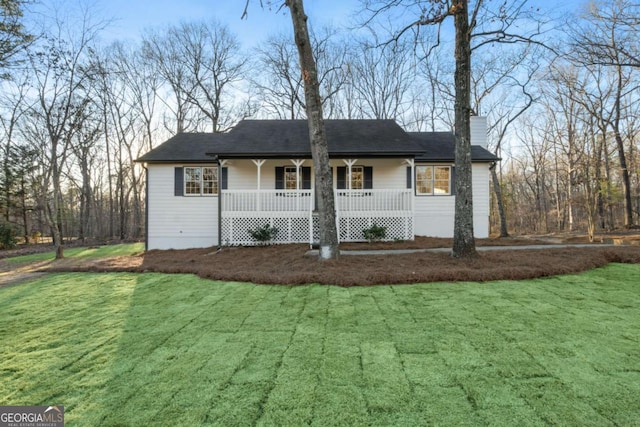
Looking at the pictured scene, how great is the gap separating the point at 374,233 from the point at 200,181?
7416 millimetres

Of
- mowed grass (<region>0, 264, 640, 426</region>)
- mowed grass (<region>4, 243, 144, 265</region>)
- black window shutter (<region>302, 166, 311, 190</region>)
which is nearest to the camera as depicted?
mowed grass (<region>0, 264, 640, 426</region>)

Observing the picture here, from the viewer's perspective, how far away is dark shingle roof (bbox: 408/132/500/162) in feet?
40.9

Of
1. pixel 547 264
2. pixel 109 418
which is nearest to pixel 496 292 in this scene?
pixel 547 264

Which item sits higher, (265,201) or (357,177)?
(357,177)

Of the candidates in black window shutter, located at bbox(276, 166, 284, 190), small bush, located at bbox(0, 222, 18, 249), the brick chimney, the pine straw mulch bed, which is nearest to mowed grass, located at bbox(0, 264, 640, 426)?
the pine straw mulch bed

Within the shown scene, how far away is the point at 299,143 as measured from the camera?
1191 centimetres

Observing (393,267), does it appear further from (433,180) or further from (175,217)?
(175,217)

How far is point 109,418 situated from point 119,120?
2530 centimetres

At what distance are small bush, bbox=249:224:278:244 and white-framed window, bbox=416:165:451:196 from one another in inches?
255

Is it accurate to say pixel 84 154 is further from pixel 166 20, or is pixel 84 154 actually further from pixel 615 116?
pixel 615 116

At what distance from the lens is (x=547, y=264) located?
6141mm

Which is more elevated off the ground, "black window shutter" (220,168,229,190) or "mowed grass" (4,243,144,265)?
"black window shutter" (220,168,229,190)

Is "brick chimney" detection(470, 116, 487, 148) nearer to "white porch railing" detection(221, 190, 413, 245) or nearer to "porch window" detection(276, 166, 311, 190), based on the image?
"white porch railing" detection(221, 190, 413, 245)

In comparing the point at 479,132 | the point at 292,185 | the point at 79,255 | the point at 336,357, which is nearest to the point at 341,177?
the point at 292,185
